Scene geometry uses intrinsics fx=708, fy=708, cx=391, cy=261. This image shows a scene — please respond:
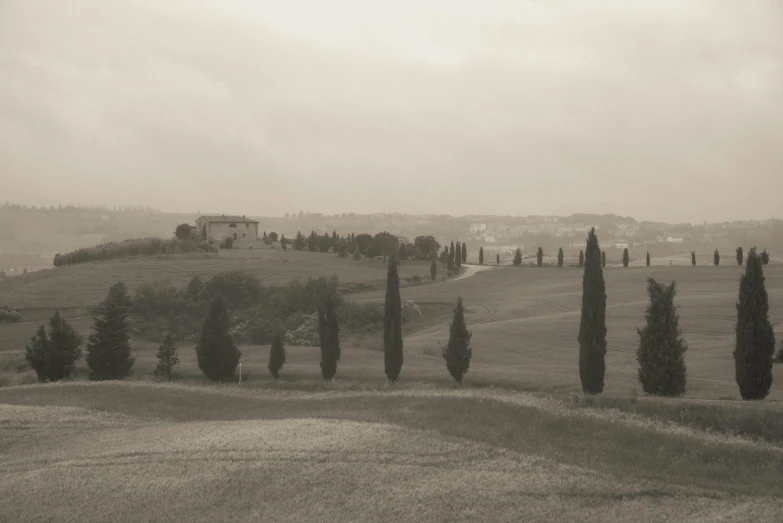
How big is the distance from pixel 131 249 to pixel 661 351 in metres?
97.7

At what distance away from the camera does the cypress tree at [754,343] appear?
27.5m

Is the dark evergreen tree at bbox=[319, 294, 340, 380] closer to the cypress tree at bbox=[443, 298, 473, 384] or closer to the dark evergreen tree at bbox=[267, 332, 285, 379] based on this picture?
the dark evergreen tree at bbox=[267, 332, 285, 379]

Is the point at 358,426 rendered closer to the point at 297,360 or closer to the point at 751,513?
the point at 751,513

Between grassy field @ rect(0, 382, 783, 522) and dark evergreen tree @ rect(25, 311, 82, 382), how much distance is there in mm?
16903

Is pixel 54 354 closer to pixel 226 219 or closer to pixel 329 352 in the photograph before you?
pixel 329 352

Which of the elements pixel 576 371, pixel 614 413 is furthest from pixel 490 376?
pixel 614 413

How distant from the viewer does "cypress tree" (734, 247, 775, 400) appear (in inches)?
1083

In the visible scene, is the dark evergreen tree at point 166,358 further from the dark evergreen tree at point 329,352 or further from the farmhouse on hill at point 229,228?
the farmhouse on hill at point 229,228

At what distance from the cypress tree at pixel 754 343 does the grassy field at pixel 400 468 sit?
28.1 ft

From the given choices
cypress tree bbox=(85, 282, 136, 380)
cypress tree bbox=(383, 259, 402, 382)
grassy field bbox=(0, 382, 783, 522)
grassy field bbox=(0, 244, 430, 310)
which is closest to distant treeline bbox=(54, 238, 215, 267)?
grassy field bbox=(0, 244, 430, 310)

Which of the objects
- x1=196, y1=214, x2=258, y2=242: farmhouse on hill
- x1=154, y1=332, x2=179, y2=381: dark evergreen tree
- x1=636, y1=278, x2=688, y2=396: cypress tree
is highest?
x1=196, y1=214, x2=258, y2=242: farmhouse on hill

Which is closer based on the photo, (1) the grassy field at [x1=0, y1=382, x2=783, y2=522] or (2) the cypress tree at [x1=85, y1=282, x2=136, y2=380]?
(1) the grassy field at [x1=0, y1=382, x2=783, y2=522]

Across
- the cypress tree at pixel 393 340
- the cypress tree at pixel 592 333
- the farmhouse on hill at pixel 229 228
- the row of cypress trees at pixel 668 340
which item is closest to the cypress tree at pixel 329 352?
the cypress tree at pixel 393 340

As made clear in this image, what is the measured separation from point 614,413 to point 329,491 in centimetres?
1042
